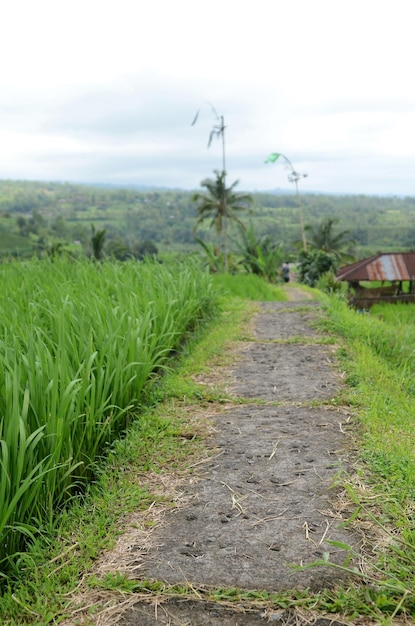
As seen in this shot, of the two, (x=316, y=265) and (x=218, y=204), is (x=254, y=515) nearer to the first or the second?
(x=316, y=265)

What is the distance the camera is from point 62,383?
7.86 ft

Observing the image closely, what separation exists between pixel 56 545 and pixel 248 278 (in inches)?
334

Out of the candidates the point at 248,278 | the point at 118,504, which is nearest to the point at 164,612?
the point at 118,504

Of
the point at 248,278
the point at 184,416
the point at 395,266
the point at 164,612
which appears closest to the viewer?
the point at 164,612

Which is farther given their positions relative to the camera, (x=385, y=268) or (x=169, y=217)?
(x=169, y=217)

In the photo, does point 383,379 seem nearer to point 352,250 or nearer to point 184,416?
point 184,416

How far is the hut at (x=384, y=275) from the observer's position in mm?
21989

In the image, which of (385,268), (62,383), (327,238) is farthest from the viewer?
(327,238)

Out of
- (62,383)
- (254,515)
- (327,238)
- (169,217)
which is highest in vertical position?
(169,217)

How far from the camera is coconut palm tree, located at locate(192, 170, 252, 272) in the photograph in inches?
1328

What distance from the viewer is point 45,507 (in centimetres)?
212

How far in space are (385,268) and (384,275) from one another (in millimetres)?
443

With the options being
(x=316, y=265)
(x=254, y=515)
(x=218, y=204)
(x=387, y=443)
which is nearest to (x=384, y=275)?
(x=316, y=265)

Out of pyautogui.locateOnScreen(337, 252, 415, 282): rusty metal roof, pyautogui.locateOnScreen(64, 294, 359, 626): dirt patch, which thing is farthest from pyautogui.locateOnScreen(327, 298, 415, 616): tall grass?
pyautogui.locateOnScreen(337, 252, 415, 282): rusty metal roof
